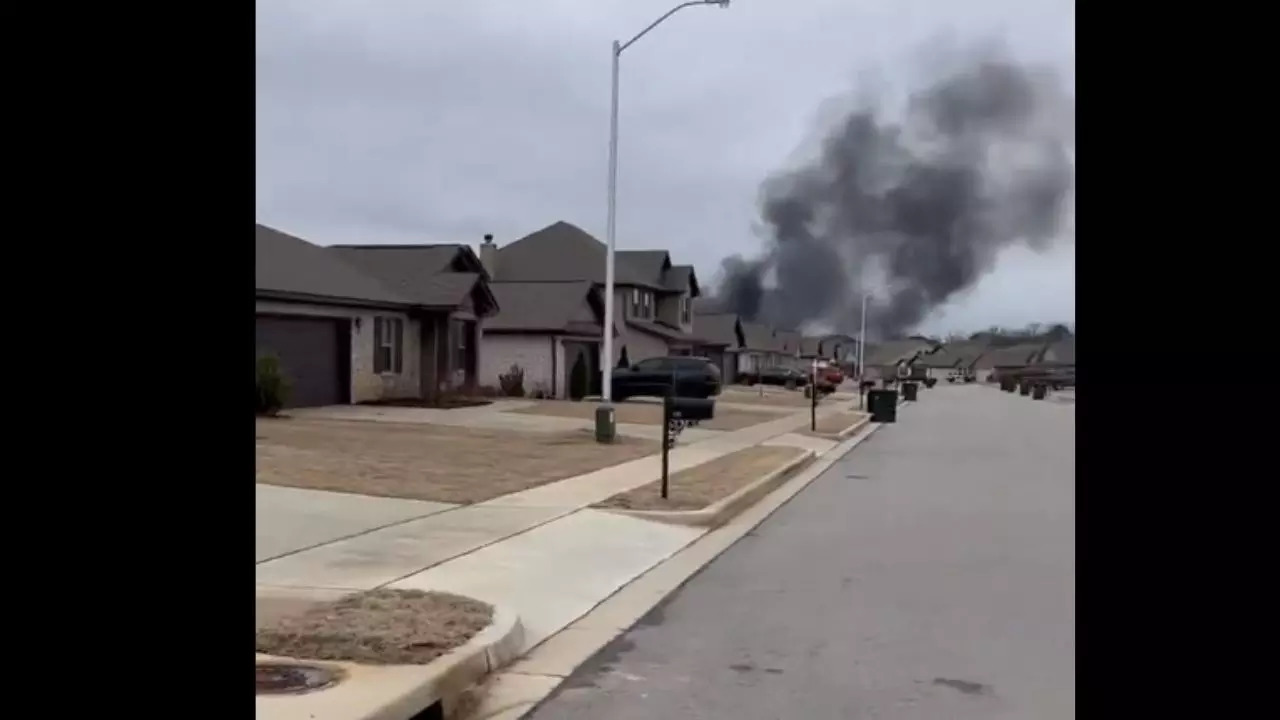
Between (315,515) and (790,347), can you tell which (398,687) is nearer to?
(315,515)

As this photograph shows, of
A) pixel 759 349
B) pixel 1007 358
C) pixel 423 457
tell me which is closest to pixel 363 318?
pixel 423 457

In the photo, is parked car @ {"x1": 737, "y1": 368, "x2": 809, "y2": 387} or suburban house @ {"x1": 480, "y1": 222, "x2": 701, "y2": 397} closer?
suburban house @ {"x1": 480, "y1": 222, "x2": 701, "y2": 397}

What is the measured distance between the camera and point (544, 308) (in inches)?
1827

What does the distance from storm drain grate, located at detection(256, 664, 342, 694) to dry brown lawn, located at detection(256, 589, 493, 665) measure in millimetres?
274

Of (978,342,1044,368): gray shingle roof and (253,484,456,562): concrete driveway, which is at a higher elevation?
(978,342,1044,368): gray shingle roof

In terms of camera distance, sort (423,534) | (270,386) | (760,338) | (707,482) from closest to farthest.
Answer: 1. (423,534)
2. (707,482)
3. (270,386)
4. (760,338)

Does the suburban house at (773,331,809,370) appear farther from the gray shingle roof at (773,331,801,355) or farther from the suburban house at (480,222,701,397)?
the suburban house at (480,222,701,397)

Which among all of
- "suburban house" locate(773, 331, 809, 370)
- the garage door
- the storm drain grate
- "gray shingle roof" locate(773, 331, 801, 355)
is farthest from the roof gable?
"suburban house" locate(773, 331, 809, 370)

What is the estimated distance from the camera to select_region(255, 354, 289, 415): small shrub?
27172 millimetres

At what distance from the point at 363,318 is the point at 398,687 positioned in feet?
92.6

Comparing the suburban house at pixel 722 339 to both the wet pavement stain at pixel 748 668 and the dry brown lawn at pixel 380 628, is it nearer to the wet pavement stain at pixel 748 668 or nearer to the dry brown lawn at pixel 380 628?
the dry brown lawn at pixel 380 628

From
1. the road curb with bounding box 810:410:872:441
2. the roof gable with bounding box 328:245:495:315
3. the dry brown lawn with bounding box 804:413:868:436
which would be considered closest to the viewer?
the road curb with bounding box 810:410:872:441
